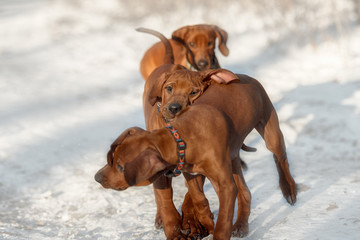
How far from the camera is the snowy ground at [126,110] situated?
3.86 m

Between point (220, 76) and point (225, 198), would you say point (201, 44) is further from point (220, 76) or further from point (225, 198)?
point (225, 198)

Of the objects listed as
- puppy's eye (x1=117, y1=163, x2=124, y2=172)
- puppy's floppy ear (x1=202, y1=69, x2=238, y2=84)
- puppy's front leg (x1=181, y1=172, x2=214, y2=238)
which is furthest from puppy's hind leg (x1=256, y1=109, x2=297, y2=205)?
puppy's eye (x1=117, y1=163, x2=124, y2=172)

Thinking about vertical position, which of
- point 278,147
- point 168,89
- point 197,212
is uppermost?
point 168,89

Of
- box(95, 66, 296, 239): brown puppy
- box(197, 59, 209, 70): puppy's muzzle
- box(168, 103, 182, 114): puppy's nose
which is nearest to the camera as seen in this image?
box(95, 66, 296, 239): brown puppy

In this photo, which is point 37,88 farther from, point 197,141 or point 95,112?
A: point 197,141

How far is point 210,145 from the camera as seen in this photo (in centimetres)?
288

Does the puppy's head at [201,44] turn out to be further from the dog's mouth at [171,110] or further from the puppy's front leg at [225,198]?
the puppy's front leg at [225,198]

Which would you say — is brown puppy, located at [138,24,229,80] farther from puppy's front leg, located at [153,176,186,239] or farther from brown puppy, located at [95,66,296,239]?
puppy's front leg, located at [153,176,186,239]

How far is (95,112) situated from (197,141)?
424cm

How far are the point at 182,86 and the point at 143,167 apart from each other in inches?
41.7

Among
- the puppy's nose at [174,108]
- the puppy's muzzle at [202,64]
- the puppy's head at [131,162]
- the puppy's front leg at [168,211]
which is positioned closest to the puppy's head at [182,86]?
the puppy's nose at [174,108]

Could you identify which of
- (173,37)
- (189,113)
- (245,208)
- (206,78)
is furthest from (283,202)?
(173,37)

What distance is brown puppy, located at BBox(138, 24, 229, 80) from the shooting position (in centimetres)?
562

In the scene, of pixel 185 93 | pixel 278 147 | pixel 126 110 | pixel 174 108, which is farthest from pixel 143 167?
pixel 126 110
